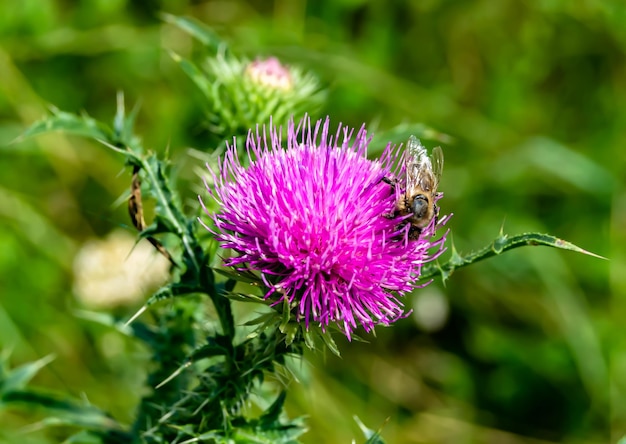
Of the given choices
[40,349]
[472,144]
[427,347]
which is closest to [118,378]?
[40,349]

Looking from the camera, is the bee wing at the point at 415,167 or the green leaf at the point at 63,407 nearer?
the bee wing at the point at 415,167

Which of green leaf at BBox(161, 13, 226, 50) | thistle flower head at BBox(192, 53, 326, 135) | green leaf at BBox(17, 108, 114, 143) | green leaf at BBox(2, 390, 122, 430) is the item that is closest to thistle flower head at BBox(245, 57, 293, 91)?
thistle flower head at BBox(192, 53, 326, 135)

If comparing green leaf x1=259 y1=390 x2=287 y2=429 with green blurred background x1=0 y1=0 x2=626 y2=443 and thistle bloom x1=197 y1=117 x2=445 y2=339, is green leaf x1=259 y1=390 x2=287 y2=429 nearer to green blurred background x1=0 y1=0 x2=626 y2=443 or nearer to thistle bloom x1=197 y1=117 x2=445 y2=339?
thistle bloom x1=197 y1=117 x2=445 y2=339

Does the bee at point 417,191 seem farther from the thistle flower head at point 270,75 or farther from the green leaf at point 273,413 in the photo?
the thistle flower head at point 270,75

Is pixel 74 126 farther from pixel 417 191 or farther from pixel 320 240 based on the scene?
pixel 417 191

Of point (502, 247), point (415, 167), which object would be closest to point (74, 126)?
point (415, 167)

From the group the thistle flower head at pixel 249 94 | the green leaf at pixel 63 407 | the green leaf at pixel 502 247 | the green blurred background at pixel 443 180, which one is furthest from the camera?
the green blurred background at pixel 443 180

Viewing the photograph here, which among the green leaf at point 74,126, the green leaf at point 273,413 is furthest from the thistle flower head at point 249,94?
the green leaf at point 273,413
